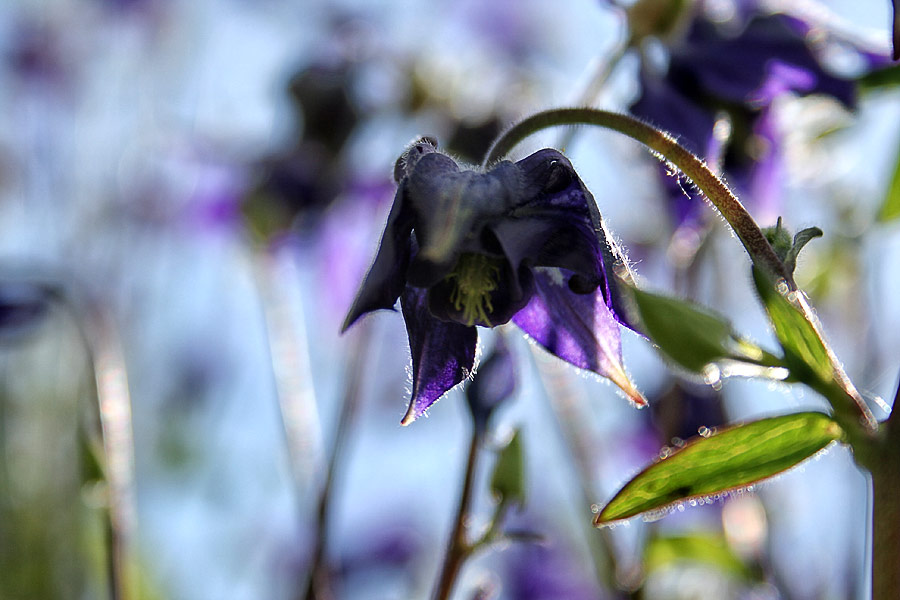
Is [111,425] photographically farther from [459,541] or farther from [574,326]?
[574,326]

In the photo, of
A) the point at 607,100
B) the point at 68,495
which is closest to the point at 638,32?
the point at 607,100

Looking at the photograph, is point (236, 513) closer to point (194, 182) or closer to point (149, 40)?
point (194, 182)

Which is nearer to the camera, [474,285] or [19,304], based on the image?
[474,285]

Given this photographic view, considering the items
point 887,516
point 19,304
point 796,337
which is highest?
point 19,304

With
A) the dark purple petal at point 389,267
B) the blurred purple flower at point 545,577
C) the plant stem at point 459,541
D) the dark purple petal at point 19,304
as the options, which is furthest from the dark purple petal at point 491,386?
the blurred purple flower at point 545,577

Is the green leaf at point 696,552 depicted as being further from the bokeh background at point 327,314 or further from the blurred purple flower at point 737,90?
the blurred purple flower at point 737,90

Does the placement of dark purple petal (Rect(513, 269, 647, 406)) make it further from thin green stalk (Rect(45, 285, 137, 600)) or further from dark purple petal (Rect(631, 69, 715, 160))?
thin green stalk (Rect(45, 285, 137, 600))

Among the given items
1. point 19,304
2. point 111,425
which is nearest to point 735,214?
point 111,425
